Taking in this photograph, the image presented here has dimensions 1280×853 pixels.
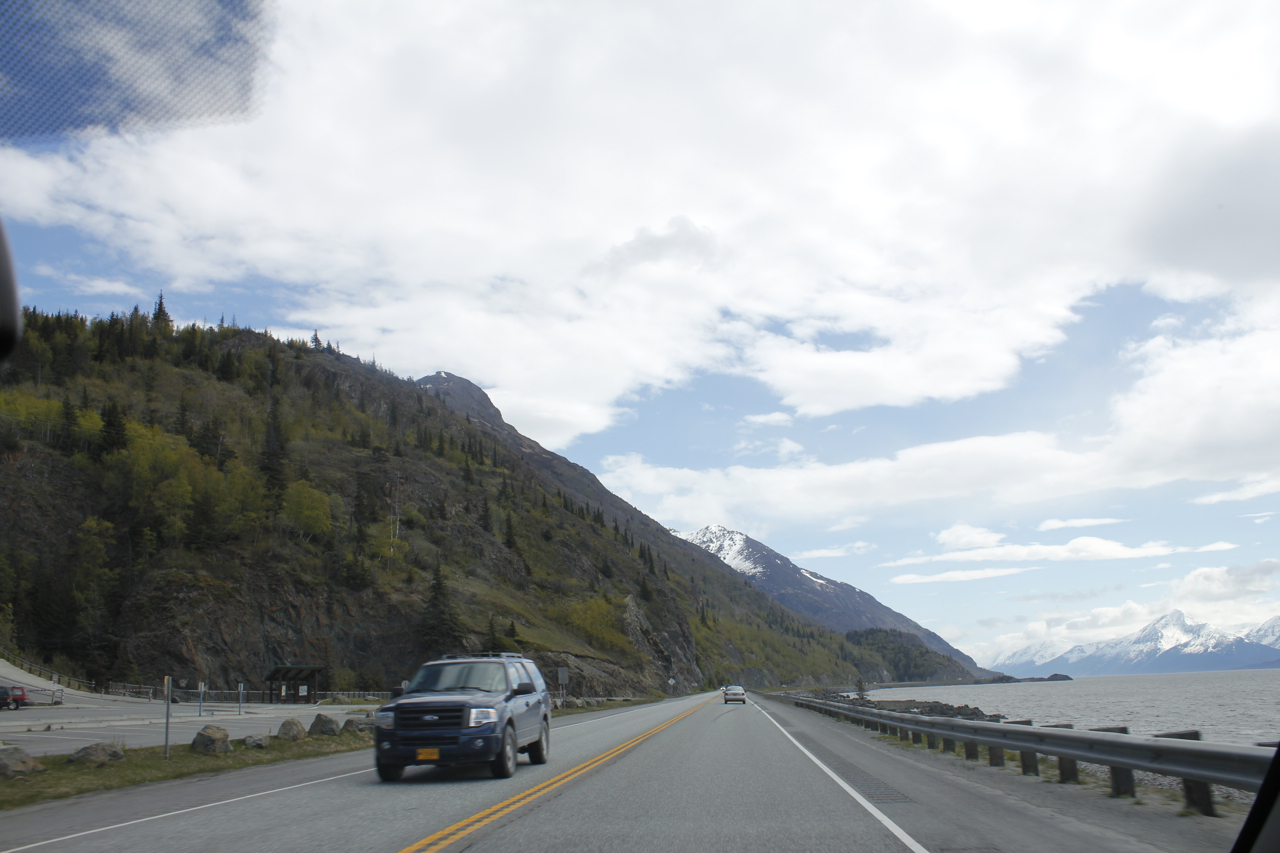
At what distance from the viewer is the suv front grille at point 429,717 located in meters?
12.9

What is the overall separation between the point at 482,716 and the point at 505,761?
0.78 m

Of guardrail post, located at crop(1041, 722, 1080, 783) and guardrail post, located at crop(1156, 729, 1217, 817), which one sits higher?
guardrail post, located at crop(1156, 729, 1217, 817)

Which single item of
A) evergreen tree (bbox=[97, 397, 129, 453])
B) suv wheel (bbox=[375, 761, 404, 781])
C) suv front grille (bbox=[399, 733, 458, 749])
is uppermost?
evergreen tree (bbox=[97, 397, 129, 453])

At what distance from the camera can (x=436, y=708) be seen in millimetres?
13055

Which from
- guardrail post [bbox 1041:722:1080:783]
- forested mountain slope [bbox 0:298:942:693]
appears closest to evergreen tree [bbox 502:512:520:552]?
forested mountain slope [bbox 0:298:942:693]

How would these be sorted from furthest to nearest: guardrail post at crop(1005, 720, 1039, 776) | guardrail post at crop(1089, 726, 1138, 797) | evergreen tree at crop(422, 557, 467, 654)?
evergreen tree at crop(422, 557, 467, 654) → guardrail post at crop(1005, 720, 1039, 776) → guardrail post at crop(1089, 726, 1138, 797)

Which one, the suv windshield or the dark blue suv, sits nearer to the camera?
the dark blue suv

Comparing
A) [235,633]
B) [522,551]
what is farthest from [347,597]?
[522,551]

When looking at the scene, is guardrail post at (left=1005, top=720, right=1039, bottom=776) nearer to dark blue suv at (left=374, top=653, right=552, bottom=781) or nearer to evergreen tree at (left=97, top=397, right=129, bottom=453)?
dark blue suv at (left=374, top=653, right=552, bottom=781)

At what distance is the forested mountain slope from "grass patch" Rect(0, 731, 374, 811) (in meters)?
69.0

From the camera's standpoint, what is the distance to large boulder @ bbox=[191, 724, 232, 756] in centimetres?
1831

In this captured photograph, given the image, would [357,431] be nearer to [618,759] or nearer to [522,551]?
[522,551]

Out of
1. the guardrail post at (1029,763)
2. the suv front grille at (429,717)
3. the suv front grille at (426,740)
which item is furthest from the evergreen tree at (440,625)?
the guardrail post at (1029,763)

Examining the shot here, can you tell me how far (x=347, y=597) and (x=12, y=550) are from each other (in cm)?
3478
